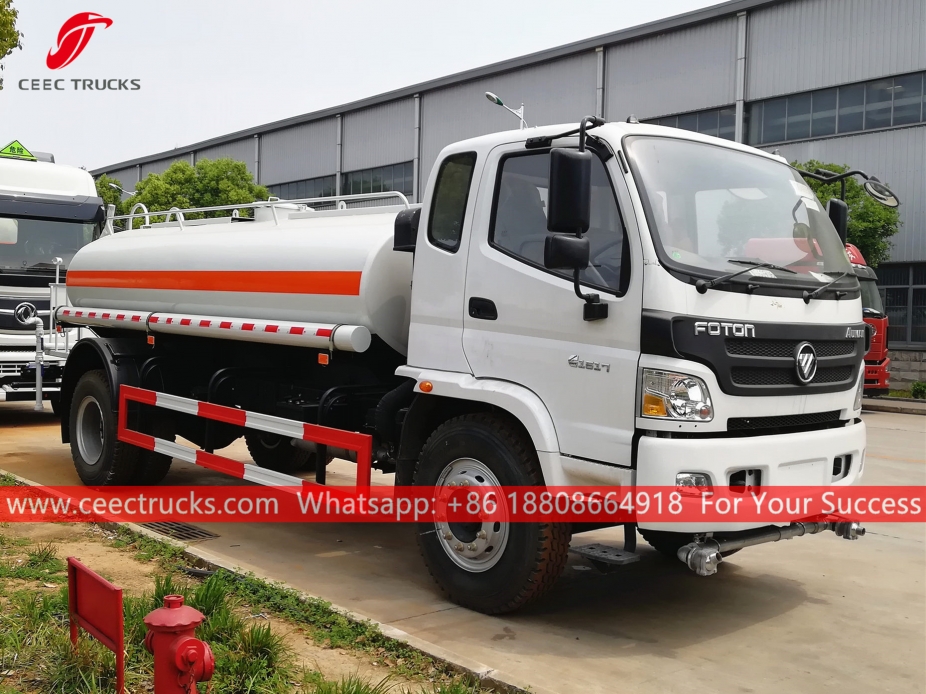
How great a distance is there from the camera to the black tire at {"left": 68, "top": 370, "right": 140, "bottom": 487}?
26.6 ft

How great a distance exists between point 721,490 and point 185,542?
12.5ft

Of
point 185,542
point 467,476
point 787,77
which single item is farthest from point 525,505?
point 787,77

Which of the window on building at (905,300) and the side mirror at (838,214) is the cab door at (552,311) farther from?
the window on building at (905,300)

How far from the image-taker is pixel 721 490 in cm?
446

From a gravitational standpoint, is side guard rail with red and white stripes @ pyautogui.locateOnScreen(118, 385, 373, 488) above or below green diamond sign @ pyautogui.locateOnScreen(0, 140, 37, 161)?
below

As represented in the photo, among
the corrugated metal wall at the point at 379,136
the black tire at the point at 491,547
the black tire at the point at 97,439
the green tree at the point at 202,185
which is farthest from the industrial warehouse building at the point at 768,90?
the black tire at the point at 491,547

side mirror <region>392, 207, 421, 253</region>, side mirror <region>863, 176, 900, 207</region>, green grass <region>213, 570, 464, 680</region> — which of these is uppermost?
side mirror <region>863, 176, 900, 207</region>

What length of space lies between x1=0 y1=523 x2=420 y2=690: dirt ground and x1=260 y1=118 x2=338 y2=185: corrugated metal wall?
33.2 m

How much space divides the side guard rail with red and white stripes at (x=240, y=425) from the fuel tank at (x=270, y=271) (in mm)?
689

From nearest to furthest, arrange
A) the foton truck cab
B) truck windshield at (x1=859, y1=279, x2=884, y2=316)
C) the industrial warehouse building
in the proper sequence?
the foton truck cab
truck windshield at (x1=859, y1=279, x2=884, y2=316)
the industrial warehouse building

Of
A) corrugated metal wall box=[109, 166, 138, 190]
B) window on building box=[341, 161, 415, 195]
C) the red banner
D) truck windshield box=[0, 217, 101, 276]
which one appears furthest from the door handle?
corrugated metal wall box=[109, 166, 138, 190]

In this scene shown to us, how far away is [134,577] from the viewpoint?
18.2 feet

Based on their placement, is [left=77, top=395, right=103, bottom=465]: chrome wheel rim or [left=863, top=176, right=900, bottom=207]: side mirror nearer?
[left=863, top=176, right=900, bottom=207]: side mirror

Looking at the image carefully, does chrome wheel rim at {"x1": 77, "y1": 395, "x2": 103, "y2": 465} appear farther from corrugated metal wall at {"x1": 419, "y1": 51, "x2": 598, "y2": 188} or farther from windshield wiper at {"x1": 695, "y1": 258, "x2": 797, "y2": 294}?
corrugated metal wall at {"x1": 419, "y1": 51, "x2": 598, "y2": 188}
